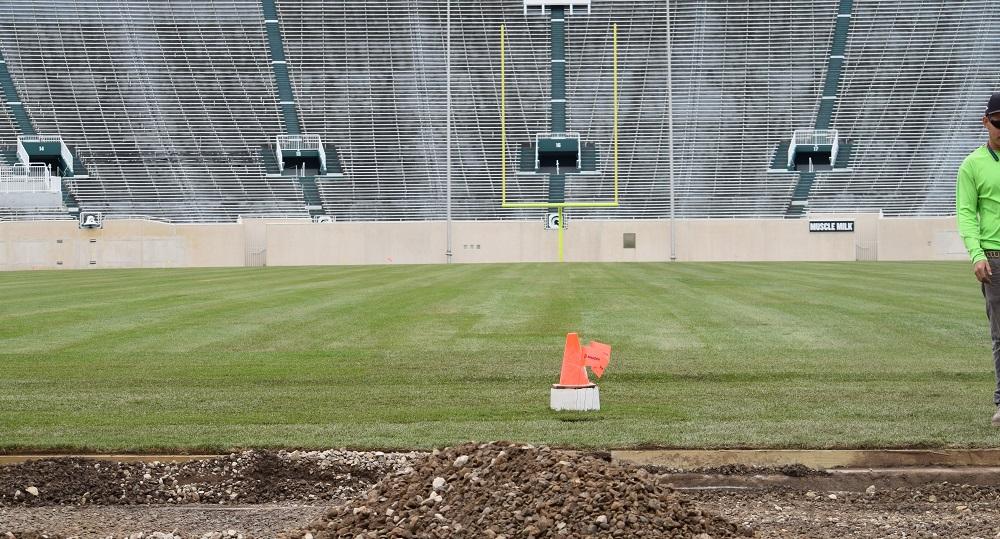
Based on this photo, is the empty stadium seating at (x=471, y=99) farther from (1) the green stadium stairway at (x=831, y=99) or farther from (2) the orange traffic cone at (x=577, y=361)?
(2) the orange traffic cone at (x=577, y=361)

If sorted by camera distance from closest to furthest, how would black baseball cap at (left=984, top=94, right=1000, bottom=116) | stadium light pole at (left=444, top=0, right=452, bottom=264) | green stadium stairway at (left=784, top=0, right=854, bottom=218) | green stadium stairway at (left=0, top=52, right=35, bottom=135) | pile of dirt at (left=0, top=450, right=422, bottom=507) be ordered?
pile of dirt at (left=0, top=450, right=422, bottom=507) < black baseball cap at (left=984, top=94, right=1000, bottom=116) < stadium light pole at (left=444, top=0, right=452, bottom=264) < green stadium stairway at (left=784, top=0, right=854, bottom=218) < green stadium stairway at (left=0, top=52, right=35, bottom=135)

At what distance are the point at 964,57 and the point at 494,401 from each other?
48414 mm

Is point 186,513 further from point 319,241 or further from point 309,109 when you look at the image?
point 309,109

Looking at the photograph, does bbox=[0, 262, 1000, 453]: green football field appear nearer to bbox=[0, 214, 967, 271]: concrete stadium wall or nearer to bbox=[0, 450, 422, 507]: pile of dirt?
bbox=[0, 450, 422, 507]: pile of dirt

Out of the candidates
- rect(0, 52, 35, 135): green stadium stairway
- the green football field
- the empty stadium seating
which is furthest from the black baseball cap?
rect(0, 52, 35, 135): green stadium stairway

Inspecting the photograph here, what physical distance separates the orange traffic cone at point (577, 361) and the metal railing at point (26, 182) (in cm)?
4230

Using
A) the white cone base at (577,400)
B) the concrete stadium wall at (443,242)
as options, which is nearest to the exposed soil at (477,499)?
the white cone base at (577,400)

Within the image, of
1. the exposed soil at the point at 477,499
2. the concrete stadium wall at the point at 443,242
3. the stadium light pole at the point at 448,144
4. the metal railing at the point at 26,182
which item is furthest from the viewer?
the metal railing at the point at 26,182

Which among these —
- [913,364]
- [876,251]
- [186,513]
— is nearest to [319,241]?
[876,251]

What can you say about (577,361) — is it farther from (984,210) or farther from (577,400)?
(984,210)

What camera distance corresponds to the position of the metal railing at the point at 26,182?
4803 centimetres

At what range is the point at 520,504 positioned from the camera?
5.30 m

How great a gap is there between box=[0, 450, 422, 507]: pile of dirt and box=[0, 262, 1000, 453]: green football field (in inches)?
23.6

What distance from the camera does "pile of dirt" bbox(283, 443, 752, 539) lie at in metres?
5.16
